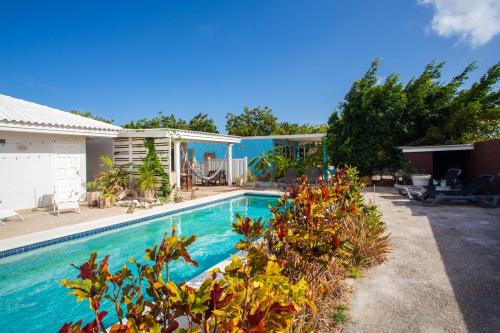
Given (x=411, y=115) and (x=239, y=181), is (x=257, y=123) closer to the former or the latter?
(x=239, y=181)

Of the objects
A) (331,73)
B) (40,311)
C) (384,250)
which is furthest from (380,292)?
(331,73)

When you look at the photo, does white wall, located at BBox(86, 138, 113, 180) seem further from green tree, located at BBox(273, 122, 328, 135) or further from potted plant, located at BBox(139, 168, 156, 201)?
green tree, located at BBox(273, 122, 328, 135)

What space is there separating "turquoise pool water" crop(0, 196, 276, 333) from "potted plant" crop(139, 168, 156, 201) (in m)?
1.95

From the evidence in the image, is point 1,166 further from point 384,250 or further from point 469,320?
point 469,320

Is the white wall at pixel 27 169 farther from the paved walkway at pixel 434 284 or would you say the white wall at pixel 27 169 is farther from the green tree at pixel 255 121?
the green tree at pixel 255 121

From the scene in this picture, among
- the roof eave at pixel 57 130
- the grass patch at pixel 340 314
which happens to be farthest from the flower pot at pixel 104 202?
the grass patch at pixel 340 314

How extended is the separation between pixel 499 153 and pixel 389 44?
7.74 meters

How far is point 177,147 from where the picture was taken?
39.4 feet

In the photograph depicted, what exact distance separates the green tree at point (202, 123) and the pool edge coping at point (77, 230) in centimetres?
3340

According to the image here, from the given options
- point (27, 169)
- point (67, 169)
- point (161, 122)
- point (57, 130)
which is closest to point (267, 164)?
point (67, 169)

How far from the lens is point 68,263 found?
547cm

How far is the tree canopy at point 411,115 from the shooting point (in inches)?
572

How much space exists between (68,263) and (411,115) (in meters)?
16.6

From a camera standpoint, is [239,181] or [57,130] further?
[239,181]
